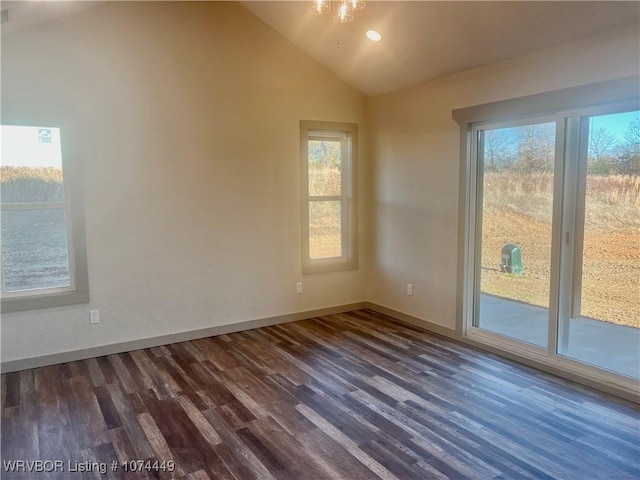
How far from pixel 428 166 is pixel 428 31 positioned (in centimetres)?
130

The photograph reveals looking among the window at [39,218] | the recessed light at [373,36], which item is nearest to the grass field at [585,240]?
the recessed light at [373,36]

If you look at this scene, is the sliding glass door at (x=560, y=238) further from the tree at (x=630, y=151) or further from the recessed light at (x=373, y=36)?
the recessed light at (x=373, y=36)

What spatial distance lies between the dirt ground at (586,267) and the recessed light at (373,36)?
183 cm

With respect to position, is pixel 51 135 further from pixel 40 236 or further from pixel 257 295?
pixel 257 295

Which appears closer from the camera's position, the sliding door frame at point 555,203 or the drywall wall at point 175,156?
the sliding door frame at point 555,203

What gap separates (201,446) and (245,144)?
2.94 metres

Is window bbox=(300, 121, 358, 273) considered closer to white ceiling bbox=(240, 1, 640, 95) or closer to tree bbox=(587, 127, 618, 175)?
white ceiling bbox=(240, 1, 640, 95)

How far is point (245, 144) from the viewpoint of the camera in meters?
4.58

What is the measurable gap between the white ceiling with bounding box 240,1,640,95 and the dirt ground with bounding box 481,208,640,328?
137 centimetres

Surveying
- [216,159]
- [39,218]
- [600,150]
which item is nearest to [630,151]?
[600,150]

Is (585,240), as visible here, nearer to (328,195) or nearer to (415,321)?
(415,321)

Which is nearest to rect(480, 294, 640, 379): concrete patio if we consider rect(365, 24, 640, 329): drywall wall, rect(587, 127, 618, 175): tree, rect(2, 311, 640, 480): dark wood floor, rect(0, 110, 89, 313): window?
rect(2, 311, 640, 480): dark wood floor

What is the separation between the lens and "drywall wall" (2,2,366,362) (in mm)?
3807

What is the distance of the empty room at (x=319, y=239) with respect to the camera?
2.73 meters
